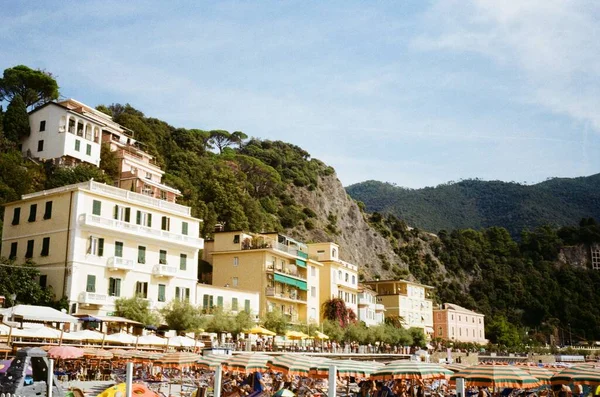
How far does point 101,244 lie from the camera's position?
3900 centimetres

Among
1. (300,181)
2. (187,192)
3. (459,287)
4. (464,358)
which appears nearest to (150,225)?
(187,192)

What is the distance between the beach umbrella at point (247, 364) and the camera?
807 inches

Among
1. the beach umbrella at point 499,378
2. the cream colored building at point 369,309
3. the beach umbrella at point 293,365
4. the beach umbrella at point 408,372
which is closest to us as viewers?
the beach umbrella at point 499,378

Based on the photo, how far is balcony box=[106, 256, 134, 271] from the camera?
38.8m

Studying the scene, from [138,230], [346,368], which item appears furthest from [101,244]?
[346,368]

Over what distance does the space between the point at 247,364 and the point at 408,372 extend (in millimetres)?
5019

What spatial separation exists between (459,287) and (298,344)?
265 feet

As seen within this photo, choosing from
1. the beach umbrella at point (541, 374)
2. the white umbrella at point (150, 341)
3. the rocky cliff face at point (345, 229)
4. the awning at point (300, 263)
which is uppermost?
the rocky cliff face at point (345, 229)

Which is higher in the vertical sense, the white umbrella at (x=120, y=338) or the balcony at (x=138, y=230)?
the balcony at (x=138, y=230)

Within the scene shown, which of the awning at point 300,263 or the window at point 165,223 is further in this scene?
the awning at point 300,263

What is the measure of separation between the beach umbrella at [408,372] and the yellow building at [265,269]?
Result: 32.2 meters

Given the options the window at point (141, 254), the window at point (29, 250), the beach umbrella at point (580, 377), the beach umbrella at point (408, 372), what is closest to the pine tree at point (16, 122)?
the window at point (29, 250)

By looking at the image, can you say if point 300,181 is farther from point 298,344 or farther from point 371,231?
point 298,344

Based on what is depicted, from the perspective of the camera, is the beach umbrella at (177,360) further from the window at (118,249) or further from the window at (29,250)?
the window at (29,250)
